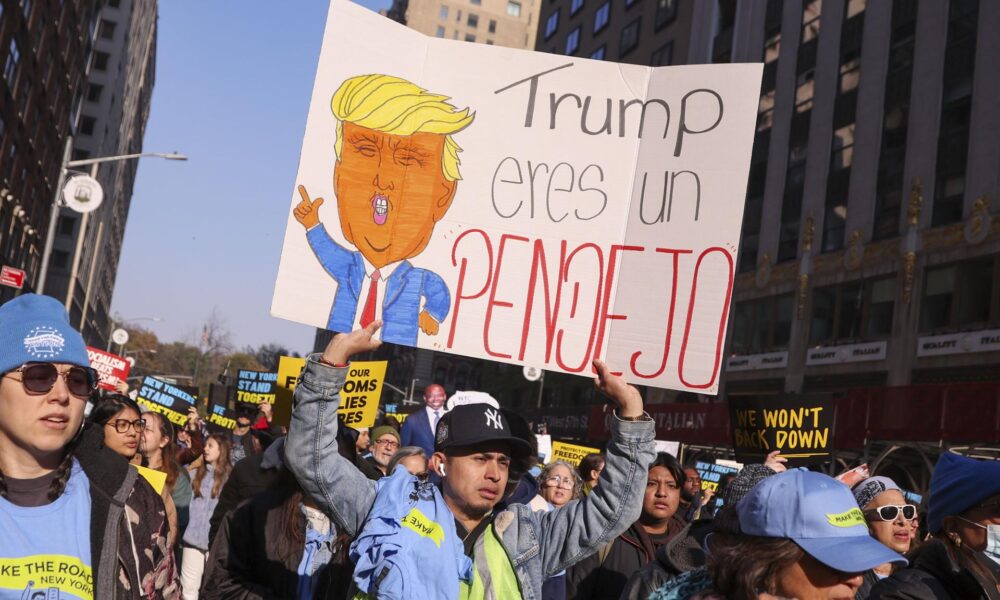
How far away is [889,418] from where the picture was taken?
22.6m

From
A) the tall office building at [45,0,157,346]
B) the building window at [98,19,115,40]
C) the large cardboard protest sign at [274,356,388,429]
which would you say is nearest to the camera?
the large cardboard protest sign at [274,356,388,429]

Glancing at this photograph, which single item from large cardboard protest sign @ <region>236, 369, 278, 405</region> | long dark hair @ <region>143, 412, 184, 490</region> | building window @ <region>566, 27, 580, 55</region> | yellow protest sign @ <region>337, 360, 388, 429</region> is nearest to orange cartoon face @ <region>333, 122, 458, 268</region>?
long dark hair @ <region>143, 412, 184, 490</region>

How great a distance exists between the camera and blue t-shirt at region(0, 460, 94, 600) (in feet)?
9.17

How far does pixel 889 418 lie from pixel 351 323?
65.6 ft

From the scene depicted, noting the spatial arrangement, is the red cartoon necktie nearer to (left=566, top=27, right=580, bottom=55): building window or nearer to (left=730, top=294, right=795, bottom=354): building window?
(left=730, top=294, right=795, bottom=354): building window

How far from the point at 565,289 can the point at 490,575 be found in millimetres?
2098

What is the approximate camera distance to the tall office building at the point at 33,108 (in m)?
38.1

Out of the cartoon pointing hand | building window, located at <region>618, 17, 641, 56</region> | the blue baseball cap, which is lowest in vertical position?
the blue baseball cap

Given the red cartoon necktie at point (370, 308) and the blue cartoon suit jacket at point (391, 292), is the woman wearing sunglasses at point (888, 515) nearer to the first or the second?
the blue cartoon suit jacket at point (391, 292)

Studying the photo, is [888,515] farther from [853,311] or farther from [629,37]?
[629,37]

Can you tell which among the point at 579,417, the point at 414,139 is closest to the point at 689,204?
the point at 414,139

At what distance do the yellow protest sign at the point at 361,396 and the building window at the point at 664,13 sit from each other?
40934 millimetres

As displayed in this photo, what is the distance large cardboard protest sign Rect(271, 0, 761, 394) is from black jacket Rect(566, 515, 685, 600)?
1450 millimetres

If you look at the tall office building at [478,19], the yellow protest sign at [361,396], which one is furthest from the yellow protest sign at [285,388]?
the tall office building at [478,19]
